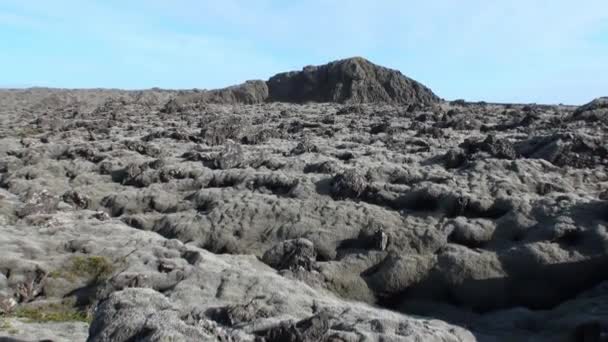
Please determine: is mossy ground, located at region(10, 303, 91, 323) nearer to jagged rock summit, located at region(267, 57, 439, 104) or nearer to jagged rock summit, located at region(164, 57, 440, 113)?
jagged rock summit, located at region(164, 57, 440, 113)

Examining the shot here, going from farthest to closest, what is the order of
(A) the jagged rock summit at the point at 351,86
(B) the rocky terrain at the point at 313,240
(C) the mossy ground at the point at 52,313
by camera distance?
1. (A) the jagged rock summit at the point at 351,86
2. (C) the mossy ground at the point at 52,313
3. (B) the rocky terrain at the point at 313,240

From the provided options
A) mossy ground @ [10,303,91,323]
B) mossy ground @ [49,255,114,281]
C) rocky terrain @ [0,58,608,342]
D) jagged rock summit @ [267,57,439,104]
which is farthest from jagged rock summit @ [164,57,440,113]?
mossy ground @ [10,303,91,323]

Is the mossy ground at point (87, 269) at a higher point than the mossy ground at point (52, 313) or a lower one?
higher

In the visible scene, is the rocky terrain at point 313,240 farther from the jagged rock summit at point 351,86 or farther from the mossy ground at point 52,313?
the jagged rock summit at point 351,86

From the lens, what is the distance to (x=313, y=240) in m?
18.1

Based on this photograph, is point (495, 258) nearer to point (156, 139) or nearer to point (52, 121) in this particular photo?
point (156, 139)

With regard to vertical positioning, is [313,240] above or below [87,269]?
above

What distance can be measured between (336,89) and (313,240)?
43097 mm

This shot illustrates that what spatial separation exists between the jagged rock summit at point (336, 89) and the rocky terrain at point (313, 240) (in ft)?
97.4

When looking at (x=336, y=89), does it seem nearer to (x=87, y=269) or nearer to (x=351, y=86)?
(x=351, y=86)

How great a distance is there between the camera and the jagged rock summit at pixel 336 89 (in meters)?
59.7

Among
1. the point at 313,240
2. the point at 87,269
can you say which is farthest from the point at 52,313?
the point at 313,240

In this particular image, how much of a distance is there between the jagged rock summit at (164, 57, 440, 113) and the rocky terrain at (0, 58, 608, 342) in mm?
29673

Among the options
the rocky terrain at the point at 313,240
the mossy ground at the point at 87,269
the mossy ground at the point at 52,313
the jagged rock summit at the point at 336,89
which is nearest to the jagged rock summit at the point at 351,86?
the jagged rock summit at the point at 336,89
